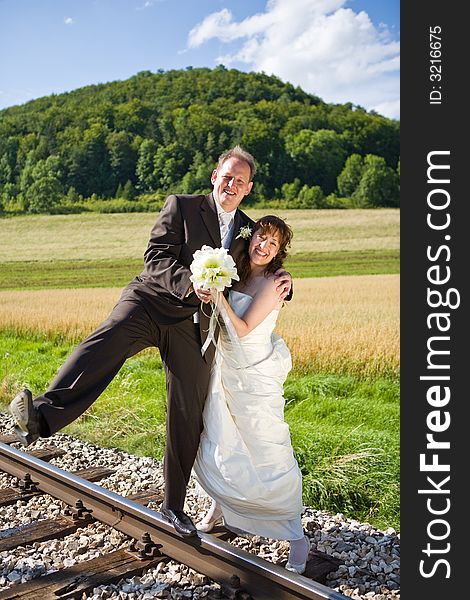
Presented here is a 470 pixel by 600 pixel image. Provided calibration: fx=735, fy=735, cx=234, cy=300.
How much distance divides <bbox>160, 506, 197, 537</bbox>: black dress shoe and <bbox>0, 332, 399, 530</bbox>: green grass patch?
1272 mm

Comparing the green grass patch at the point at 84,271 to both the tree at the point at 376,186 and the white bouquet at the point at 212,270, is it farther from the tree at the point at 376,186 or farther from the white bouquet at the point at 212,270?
the white bouquet at the point at 212,270

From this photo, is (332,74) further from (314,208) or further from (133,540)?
(133,540)

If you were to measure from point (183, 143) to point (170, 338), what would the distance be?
13.4 metres

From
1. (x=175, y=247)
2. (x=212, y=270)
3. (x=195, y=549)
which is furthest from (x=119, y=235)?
(x=212, y=270)

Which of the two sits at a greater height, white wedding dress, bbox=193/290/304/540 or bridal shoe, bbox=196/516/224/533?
white wedding dress, bbox=193/290/304/540

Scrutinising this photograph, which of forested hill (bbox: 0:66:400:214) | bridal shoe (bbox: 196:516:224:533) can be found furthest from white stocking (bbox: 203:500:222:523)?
forested hill (bbox: 0:66:400:214)

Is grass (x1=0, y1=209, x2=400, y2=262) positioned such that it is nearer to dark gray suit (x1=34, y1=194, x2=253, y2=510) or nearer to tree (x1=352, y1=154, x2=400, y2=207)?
tree (x1=352, y1=154, x2=400, y2=207)

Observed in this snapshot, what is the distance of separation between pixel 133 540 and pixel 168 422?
67 cm

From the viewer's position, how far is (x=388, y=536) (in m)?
3.99

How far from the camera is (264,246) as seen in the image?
349 centimetres

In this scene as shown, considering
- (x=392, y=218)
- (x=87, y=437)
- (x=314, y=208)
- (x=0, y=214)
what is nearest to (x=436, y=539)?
(x=87, y=437)

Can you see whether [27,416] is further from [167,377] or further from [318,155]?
[318,155]

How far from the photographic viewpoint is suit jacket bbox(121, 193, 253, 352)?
138 inches

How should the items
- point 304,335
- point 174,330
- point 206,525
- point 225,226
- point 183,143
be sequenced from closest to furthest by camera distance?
1. point 174,330
2. point 225,226
3. point 206,525
4. point 304,335
5. point 183,143
